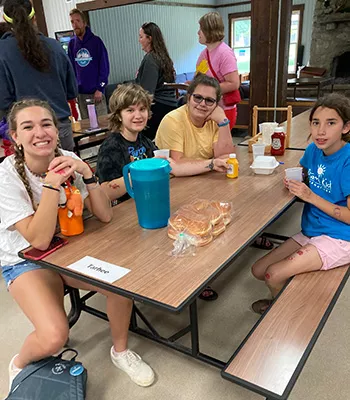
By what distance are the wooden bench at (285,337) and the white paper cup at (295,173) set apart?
17.1 inches

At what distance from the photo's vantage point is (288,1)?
11.5ft

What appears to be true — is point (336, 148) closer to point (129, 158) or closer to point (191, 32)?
point (129, 158)

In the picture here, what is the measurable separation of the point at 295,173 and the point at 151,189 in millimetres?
749

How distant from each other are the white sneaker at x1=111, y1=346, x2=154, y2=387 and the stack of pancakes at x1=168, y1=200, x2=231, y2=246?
682mm

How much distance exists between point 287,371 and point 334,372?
0.68 m

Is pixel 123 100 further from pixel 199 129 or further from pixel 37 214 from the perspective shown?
pixel 37 214

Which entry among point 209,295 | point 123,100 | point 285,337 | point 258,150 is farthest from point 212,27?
point 285,337

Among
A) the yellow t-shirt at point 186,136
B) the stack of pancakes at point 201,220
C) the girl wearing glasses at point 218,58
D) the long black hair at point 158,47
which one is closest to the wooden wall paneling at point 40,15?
the long black hair at point 158,47


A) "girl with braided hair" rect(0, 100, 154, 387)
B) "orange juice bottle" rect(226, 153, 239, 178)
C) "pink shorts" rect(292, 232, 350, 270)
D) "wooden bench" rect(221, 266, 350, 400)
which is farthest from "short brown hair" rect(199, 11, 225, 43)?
"wooden bench" rect(221, 266, 350, 400)

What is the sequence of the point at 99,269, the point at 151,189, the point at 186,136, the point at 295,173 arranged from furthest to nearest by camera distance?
the point at 186,136 < the point at 295,173 < the point at 151,189 < the point at 99,269

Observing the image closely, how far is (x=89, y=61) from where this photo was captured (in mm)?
4188

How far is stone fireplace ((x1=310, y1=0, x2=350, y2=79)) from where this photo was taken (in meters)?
7.45

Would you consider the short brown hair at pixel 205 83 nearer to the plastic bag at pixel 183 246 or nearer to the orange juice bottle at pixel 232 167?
the orange juice bottle at pixel 232 167

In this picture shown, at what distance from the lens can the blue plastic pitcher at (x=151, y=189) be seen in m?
1.22
